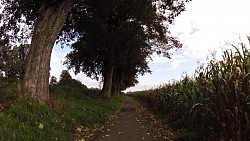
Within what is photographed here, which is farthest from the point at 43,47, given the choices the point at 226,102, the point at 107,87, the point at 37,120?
the point at 107,87

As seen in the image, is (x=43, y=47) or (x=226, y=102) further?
(x=43, y=47)

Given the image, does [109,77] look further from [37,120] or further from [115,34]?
[37,120]

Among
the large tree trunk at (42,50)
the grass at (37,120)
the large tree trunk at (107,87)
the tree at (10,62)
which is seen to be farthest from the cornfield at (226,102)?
the tree at (10,62)

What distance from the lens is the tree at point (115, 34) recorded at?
21.5 m

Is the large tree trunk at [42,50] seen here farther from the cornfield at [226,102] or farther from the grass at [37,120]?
the cornfield at [226,102]

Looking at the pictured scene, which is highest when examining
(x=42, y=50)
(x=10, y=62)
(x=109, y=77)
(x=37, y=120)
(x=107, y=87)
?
(x=10, y=62)

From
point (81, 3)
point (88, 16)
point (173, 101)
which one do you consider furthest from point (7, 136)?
point (88, 16)

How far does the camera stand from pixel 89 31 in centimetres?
2597

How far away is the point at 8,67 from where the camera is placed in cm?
6706

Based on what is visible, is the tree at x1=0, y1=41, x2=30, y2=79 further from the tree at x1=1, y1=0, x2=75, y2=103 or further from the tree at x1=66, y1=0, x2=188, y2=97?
the tree at x1=1, y1=0, x2=75, y2=103

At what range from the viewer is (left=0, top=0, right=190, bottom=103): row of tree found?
13.1 metres

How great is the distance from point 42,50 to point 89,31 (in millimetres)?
13083

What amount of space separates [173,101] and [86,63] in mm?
24080

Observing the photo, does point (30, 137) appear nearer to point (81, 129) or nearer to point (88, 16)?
point (81, 129)
